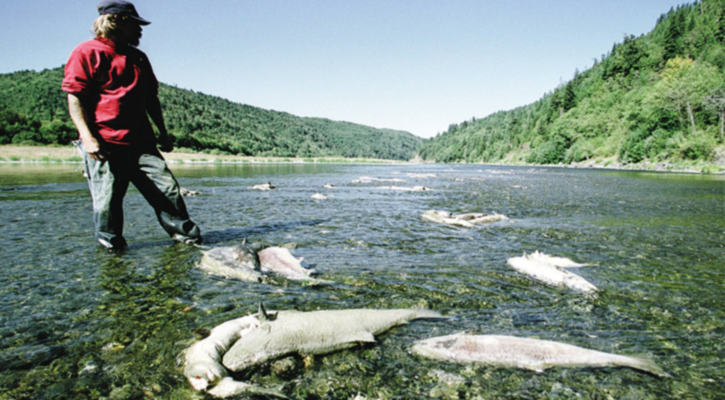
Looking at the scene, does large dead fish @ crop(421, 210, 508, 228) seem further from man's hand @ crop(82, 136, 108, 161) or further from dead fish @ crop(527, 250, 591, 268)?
man's hand @ crop(82, 136, 108, 161)

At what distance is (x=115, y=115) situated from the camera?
19.6ft

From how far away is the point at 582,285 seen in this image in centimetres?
484

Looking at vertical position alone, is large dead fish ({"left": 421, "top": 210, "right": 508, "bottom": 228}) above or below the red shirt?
below

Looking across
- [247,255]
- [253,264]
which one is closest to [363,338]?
[253,264]

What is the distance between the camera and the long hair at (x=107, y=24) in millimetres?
5840

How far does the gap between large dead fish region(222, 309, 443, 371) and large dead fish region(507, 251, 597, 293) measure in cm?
254

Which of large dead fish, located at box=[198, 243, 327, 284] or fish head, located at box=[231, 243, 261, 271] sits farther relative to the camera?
fish head, located at box=[231, 243, 261, 271]

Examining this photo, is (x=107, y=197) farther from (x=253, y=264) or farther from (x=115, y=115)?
(x=253, y=264)

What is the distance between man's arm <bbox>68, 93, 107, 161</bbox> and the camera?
5488 mm

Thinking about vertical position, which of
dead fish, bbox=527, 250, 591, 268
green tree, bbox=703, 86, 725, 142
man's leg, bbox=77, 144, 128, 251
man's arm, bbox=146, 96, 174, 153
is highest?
green tree, bbox=703, 86, 725, 142

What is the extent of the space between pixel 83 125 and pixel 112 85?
Answer: 827 millimetres

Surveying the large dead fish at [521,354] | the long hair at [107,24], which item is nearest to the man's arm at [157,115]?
the long hair at [107,24]

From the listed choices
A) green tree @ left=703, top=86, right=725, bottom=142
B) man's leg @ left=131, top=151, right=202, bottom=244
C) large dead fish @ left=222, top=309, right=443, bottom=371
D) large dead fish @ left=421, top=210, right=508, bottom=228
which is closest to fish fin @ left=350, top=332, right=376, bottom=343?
large dead fish @ left=222, top=309, right=443, bottom=371

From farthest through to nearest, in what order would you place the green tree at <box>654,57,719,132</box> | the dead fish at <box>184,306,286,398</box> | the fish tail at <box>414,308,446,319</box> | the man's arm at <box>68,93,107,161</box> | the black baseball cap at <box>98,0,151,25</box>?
the green tree at <box>654,57,719,132</box>, the black baseball cap at <box>98,0,151,25</box>, the man's arm at <box>68,93,107,161</box>, the fish tail at <box>414,308,446,319</box>, the dead fish at <box>184,306,286,398</box>
